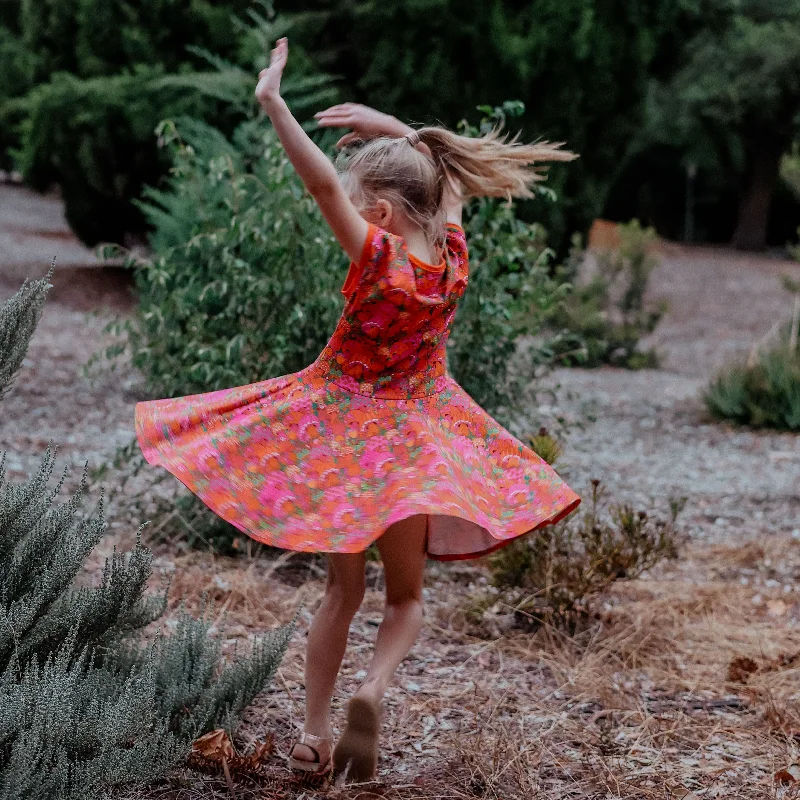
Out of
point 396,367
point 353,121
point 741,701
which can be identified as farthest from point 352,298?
point 741,701

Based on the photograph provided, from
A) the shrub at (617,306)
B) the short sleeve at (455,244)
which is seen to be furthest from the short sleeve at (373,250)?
the shrub at (617,306)

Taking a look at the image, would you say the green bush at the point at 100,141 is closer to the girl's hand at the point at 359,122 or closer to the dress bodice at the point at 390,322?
the girl's hand at the point at 359,122

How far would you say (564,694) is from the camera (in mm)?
2912

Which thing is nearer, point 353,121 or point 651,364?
point 353,121

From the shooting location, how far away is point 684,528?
471 cm

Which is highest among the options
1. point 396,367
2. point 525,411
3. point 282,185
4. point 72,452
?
point 282,185

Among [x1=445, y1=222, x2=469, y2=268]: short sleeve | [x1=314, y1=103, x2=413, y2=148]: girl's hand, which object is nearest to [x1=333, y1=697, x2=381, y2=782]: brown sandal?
[x1=445, y1=222, x2=469, y2=268]: short sleeve

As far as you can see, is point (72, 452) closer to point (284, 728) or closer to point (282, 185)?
point (282, 185)

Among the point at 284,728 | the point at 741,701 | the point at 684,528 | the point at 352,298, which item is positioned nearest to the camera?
the point at 352,298

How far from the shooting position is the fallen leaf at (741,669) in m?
3.02

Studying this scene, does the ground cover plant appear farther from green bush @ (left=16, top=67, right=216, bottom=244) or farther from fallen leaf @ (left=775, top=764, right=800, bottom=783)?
fallen leaf @ (left=775, top=764, right=800, bottom=783)

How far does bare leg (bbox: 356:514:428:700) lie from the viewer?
7.25 feet

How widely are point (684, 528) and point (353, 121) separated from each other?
297 cm

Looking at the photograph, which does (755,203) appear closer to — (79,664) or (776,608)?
(776,608)
